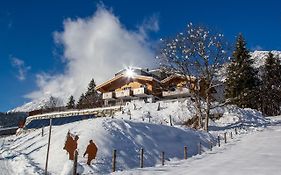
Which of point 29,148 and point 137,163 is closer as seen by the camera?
point 137,163

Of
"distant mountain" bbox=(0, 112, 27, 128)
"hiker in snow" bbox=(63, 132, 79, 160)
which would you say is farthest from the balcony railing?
"distant mountain" bbox=(0, 112, 27, 128)

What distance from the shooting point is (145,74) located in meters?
74.1

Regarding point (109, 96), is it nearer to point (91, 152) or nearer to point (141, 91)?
point (141, 91)

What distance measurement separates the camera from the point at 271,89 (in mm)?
66375

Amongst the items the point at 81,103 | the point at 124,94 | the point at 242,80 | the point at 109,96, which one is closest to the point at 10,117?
the point at 81,103

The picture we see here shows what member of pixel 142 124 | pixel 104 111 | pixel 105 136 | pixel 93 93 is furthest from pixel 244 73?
pixel 93 93

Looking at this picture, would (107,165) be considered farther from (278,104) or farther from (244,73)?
(278,104)

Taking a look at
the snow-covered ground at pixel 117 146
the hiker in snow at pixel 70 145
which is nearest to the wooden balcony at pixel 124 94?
the snow-covered ground at pixel 117 146

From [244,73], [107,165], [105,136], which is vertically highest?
[244,73]

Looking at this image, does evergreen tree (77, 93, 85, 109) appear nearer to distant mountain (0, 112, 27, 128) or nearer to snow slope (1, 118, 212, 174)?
distant mountain (0, 112, 27, 128)

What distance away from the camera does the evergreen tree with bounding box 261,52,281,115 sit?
6525cm

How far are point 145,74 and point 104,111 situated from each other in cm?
1889

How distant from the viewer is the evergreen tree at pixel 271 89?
2569 inches

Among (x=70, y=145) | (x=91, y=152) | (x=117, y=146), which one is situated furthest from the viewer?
(x=117, y=146)
